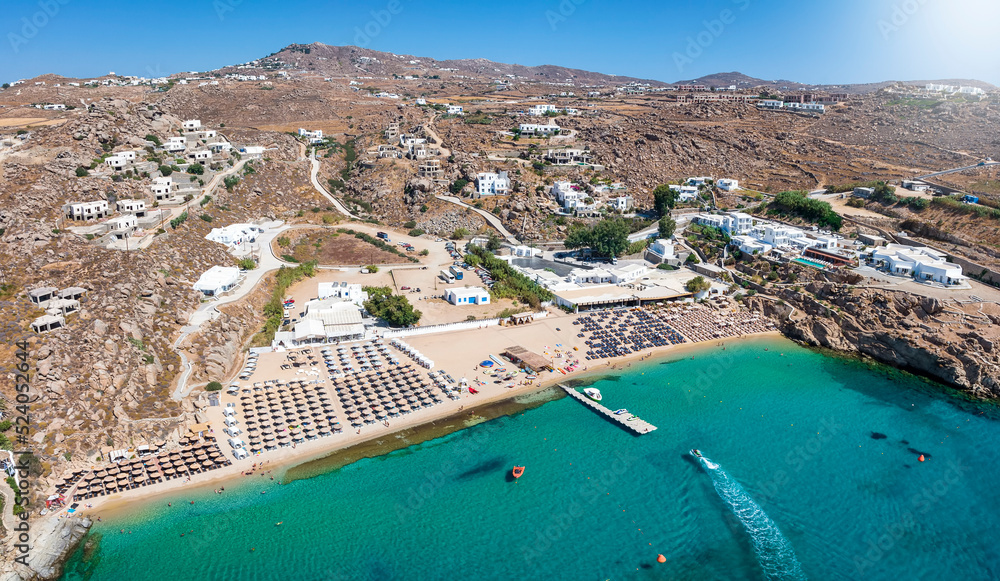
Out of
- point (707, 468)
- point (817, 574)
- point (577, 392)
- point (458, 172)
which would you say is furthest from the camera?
point (458, 172)

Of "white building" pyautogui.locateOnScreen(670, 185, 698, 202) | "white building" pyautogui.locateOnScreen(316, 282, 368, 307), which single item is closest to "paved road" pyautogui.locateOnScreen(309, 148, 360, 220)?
"white building" pyautogui.locateOnScreen(316, 282, 368, 307)

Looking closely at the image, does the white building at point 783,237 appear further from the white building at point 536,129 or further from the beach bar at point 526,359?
the white building at point 536,129

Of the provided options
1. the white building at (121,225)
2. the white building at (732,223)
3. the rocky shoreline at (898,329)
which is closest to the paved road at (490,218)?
the white building at (732,223)

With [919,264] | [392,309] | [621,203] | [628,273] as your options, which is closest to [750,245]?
[628,273]

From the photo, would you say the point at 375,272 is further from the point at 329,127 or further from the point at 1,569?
the point at 329,127

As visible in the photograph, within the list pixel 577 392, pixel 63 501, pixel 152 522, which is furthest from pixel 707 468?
pixel 63 501

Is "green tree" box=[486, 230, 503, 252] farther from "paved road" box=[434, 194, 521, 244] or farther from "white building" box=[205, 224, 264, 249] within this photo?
"white building" box=[205, 224, 264, 249]
